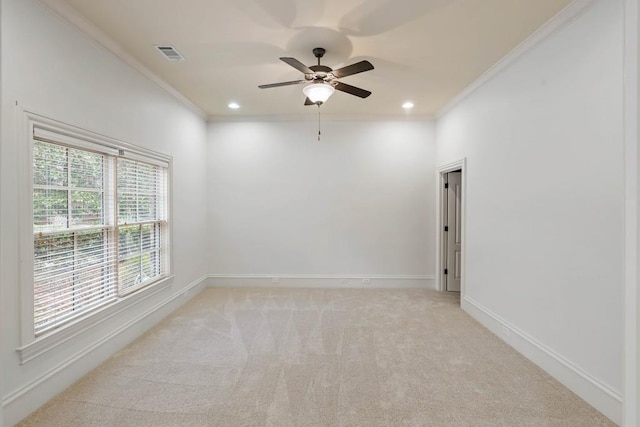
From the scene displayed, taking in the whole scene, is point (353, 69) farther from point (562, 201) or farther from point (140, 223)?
point (140, 223)

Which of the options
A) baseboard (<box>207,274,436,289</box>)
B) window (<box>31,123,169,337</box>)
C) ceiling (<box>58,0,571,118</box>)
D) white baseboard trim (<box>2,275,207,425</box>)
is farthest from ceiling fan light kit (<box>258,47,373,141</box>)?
baseboard (<box>207,274,436,289</box>)

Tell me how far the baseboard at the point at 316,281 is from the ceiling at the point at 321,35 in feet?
9.72

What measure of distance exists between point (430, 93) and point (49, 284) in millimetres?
4498

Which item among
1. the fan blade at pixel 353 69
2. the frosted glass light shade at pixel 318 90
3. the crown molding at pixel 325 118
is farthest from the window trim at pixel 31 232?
the crown molding at pixel 325 118

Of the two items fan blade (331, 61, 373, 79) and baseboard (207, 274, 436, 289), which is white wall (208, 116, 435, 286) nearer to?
baseboard (207, 274, 436, 289)

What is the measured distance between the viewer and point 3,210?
1901mm

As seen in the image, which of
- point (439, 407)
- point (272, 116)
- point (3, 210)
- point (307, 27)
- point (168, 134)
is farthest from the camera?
point (272, 116)

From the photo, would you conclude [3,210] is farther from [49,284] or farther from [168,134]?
[168,134]

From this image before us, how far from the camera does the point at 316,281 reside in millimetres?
5191

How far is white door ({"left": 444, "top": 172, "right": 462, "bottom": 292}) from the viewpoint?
16.2ft

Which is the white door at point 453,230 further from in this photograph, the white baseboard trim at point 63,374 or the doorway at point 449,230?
the white baseboard trim at point 63,374

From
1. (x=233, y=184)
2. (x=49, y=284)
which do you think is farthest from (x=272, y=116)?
(x=49, y=284)

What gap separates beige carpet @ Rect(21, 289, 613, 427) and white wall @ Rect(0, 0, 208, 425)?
18cm

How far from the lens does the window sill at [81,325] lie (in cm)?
208
